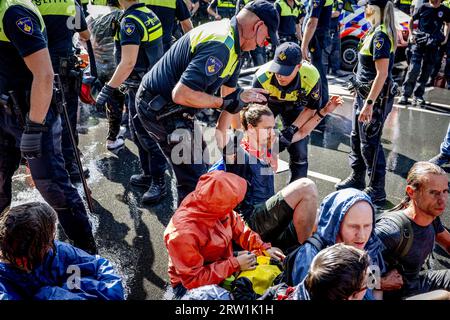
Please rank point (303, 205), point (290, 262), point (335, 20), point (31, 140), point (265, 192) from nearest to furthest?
point (290, 262) → point (31, 140) → point (303, 205) → point (265, 192) → point (335, 20)

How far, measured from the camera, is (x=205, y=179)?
2496 millimetres

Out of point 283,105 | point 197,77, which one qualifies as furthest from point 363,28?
point 197,77

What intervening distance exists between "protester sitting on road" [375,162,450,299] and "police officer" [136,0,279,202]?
3.93 feet

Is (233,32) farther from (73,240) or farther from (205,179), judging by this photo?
(73,240)

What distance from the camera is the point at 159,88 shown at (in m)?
3.16

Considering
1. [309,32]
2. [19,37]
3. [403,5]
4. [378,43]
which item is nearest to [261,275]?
[19,37]

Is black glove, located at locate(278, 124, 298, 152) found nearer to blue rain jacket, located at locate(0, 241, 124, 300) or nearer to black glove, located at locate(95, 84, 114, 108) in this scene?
black glove, located at locate(95, 84, 114, 108)

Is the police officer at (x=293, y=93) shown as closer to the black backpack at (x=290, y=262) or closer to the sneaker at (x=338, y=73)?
the black backpack at (x=290, y=262)

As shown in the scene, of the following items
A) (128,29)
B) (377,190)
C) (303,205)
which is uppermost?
(128,29)

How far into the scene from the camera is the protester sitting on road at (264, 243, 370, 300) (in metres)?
1.68

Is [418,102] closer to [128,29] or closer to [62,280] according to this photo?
[128,29]

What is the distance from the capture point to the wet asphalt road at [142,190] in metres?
3.30

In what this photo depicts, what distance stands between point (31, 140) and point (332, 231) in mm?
1910

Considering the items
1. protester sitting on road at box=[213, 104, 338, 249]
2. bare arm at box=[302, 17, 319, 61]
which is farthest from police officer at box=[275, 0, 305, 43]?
protester sitting on road at box=[213, 104, 338, 249]
